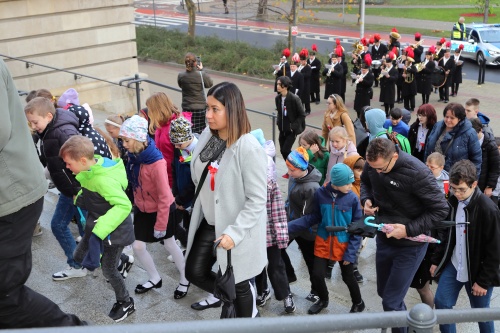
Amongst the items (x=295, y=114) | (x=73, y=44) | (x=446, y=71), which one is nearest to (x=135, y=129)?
(x=295, y=114)

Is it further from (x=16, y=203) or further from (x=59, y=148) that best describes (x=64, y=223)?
(x=16, y=203)

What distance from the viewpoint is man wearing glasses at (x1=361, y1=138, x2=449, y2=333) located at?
490 centimetres

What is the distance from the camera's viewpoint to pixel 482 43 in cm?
2391

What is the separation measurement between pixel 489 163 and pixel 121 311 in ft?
15.7

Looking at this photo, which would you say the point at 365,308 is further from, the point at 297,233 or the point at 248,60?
the point at 248,60

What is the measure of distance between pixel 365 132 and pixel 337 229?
3.83 meters

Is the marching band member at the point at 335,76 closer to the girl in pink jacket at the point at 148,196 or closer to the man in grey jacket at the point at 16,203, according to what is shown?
the girl in pink jacket at the point at 148,196

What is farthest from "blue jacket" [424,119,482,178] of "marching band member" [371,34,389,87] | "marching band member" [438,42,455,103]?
"marching band member" [371,34,389,87]

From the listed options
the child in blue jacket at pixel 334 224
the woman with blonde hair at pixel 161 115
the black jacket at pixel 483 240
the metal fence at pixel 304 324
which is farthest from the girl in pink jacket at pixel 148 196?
the metal fence at pixel 304 324

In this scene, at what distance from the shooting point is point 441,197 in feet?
16.2

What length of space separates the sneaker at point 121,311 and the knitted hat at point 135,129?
4.47ft

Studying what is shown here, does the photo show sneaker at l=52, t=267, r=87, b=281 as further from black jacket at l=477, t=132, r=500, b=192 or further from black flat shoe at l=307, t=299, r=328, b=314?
black jacket at l=477, t=132, r=500, b=192

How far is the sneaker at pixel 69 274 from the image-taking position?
6051 millimetres

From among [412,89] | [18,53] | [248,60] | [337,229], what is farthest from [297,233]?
[248,60]
